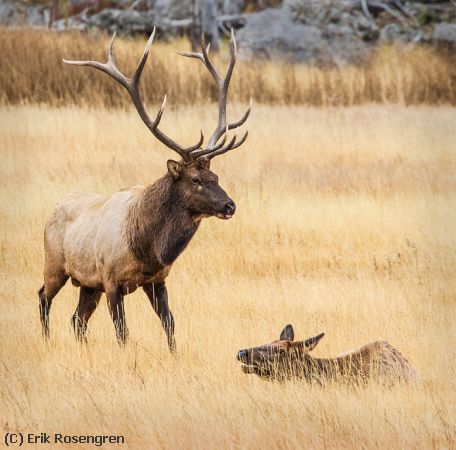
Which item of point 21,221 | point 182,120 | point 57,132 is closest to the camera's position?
point 21,221

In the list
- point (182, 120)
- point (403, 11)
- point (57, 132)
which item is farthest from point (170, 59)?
point (403, 11)

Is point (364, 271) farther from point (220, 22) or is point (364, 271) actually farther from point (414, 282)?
point (220, 22)

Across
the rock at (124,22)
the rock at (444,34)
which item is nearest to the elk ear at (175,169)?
the rock at (444,34)

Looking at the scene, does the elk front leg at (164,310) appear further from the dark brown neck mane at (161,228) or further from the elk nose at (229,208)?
the elk nose at (229,208)

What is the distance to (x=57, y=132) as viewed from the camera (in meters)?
13.4

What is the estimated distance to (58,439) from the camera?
569cm

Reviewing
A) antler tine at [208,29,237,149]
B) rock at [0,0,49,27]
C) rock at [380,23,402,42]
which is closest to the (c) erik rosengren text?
antler tine at [208,29,237,149]

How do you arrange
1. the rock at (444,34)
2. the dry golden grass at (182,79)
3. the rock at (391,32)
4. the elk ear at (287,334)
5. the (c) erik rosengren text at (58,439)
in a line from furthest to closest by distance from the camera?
the rock at (391,32)
the rock at (444,34)
the dry golden grass at (182,79)
the elk ear at (287,334)
the (c) erik rosengren text at (58,439)

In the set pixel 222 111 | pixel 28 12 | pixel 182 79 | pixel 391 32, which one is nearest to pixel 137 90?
pixel 222 111

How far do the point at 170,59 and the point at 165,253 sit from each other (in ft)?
34.8

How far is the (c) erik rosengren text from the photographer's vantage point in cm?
564

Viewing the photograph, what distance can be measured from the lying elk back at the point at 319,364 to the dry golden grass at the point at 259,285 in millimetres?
89

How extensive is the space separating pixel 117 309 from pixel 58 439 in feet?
3.82

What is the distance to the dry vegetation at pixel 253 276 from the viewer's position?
231 inches
